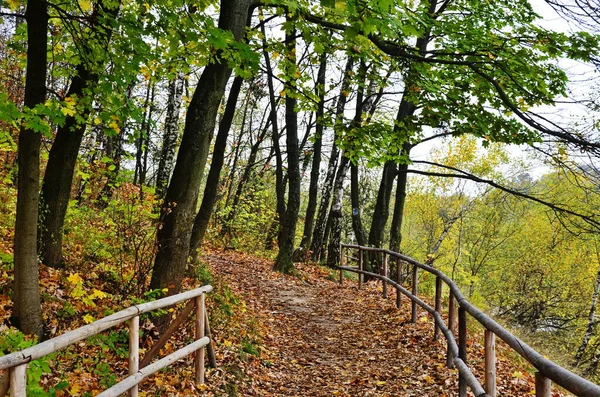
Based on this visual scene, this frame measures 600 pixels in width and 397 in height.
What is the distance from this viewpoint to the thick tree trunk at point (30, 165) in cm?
465

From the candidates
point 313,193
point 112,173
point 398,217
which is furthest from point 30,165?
point 313,193

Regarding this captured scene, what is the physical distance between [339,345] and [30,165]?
5.82 metres

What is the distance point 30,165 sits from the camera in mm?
4668

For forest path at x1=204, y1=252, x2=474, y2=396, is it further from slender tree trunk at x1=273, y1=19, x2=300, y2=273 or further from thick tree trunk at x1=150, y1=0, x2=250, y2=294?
thick tree trunk at x1=150, y1=0, x2=250, y2=294

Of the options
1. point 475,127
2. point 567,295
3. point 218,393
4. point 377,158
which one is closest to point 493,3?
point 475,127

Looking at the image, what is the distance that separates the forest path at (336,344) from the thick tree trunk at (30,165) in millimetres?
3093

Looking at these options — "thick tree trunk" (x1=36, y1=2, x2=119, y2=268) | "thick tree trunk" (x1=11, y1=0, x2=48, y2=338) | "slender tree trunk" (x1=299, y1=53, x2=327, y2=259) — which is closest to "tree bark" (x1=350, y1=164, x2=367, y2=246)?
"slender tree trunk" (x1=299, y1=53, x2=327, y2=259)

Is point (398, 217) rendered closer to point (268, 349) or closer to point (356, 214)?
point (356, 214)

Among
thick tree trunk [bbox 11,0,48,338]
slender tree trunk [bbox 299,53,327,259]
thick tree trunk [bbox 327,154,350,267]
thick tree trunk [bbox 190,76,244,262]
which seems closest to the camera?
thick tree trunk [bbox 11,0,48,338]

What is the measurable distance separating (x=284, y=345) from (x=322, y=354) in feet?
2.54

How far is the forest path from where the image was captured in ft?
20.3

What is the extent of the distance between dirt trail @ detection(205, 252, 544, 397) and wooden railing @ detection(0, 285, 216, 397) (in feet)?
3.25

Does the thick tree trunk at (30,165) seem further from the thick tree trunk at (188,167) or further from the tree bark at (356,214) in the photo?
the tree bark at (356,214)

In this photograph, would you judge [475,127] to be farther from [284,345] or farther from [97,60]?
[97,60]
